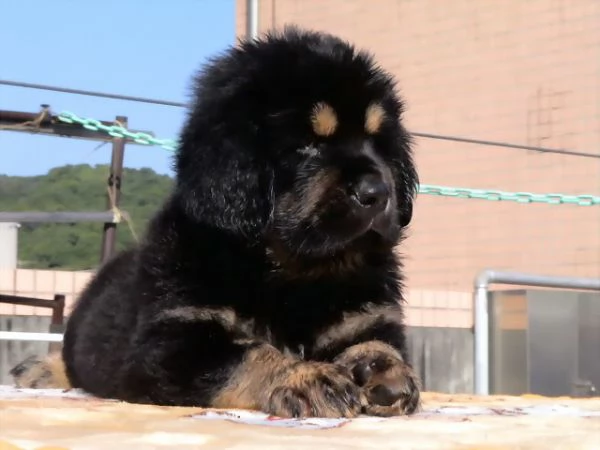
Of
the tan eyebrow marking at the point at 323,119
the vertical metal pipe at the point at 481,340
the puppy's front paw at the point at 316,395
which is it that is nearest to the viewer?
the puppy's front paw at the point at 316,395

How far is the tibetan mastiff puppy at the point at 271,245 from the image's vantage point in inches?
105

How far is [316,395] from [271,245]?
68cm

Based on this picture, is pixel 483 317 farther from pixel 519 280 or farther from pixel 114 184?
pixel 114 184

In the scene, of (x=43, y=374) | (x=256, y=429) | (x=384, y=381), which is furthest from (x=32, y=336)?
(x=256, y=429)

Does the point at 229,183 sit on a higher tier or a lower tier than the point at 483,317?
higher

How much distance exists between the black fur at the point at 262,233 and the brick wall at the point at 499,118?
6881mm

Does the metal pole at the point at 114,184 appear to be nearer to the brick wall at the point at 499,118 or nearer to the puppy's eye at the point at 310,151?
the puppy's eye at the point at 310,151

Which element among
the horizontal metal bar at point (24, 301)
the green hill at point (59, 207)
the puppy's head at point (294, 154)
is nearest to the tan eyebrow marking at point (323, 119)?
the puppy's head at point (294, 154)

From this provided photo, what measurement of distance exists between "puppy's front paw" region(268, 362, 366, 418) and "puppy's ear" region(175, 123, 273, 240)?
1.99 feet

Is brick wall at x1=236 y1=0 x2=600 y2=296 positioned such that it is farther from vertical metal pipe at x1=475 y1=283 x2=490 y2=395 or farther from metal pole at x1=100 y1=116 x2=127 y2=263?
vertical metal pipe at x1=475 y1=283 x2=490 y2=395

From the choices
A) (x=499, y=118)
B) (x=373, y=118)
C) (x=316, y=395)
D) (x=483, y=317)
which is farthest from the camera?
(x=499, y=118)

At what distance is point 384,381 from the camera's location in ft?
8.36

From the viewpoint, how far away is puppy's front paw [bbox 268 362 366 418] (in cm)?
233

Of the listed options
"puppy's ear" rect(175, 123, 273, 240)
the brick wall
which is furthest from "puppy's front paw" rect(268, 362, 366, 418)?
the brick wall
